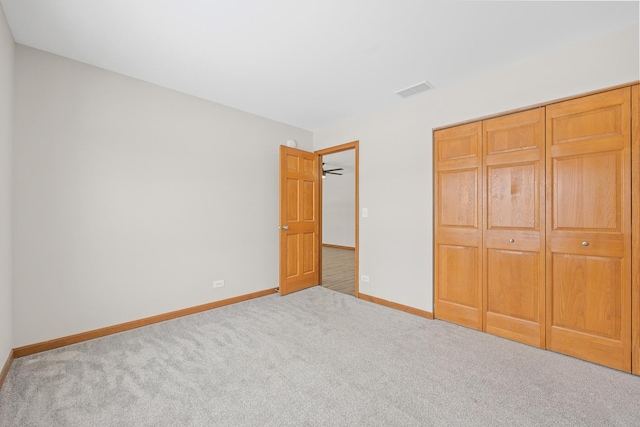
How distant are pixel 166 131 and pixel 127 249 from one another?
1.34 metres

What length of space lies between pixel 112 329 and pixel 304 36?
3.21 meters

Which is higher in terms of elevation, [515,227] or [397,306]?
[515,227]

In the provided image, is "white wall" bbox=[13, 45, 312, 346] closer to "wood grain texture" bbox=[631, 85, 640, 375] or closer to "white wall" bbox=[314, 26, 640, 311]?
"white wall" bbox=[314, 26, 640, 311]

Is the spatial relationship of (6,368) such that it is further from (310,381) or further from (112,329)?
(310,381)

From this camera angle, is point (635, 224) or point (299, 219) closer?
point (635, 224)

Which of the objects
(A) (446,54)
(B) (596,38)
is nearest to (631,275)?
(B) (596,38)

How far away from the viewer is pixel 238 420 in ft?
5.03

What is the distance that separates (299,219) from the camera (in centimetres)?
402

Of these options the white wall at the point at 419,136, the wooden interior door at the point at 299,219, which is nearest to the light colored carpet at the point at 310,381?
the white wall at the point at 419,136

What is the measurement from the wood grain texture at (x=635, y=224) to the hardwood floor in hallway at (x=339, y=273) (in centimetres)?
268

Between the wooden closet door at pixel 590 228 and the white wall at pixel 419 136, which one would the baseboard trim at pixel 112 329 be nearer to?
the white wall at pixel 419 136

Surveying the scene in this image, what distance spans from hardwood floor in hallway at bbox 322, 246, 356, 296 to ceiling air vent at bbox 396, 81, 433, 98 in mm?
2741

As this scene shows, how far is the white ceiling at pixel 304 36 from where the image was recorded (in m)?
1.81

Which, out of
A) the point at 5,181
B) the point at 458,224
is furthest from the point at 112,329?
the point at 458,224
